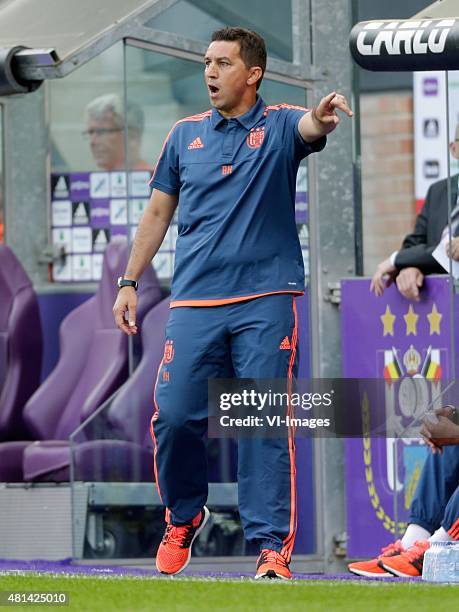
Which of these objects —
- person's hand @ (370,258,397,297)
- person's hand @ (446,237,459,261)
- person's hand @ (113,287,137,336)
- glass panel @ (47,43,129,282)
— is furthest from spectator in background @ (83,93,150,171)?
person's hand @ (113,287,137,336)

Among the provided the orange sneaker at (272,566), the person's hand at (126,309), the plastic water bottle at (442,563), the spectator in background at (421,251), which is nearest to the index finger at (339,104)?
the person's hand at (126,309)

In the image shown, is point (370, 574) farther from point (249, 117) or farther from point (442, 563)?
point (249, 117)

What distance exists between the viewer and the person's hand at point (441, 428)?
5.94m

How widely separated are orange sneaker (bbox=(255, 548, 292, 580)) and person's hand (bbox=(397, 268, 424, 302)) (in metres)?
2.08

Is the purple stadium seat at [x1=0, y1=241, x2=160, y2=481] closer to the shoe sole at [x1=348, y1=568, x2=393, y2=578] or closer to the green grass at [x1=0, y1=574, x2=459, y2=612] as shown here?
the shoe sole at [x1=348, y1=568, x2=393, y2=578]

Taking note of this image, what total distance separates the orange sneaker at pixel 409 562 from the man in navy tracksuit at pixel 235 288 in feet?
2.59

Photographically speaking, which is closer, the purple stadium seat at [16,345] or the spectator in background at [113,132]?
the spectator in background at [113,132]


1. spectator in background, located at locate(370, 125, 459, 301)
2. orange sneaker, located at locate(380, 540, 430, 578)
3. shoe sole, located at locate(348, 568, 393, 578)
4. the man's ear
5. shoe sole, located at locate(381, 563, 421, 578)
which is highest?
the man's ear

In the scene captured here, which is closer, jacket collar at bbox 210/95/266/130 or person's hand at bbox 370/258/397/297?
jacket collar at bbox 210/95/266/130

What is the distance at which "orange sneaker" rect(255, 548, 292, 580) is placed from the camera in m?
5.71

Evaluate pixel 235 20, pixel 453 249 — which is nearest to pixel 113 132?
pixel 235 20

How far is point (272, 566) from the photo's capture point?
5.71 metres

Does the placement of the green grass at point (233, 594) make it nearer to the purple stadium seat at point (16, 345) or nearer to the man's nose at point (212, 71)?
the man's nose at point (212, 71)

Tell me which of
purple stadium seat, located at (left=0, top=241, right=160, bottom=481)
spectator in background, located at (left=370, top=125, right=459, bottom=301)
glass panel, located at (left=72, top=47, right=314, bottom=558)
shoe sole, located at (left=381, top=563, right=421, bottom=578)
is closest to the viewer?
shoe sole, located at (left=381, top=563, right=421, bottom=578)
